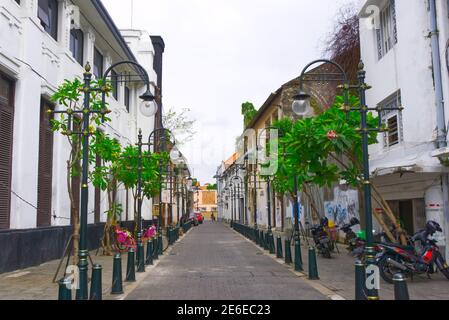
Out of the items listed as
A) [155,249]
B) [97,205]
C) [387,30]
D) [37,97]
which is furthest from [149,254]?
[387,30]

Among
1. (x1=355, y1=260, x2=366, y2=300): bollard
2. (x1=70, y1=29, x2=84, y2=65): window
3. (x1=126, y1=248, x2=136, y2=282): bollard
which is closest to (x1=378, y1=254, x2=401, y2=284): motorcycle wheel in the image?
(x1=355, y1=260, x2=366, y2=300): bollard

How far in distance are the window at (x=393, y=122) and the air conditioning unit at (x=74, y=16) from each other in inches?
469

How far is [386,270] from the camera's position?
1112cm

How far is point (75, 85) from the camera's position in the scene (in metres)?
11.3

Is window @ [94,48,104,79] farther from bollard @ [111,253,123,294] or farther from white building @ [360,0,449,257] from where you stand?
bollard @ [111,253,123,294]

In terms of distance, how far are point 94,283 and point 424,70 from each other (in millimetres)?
10367

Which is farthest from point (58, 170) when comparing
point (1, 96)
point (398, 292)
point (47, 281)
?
point (398, 292)

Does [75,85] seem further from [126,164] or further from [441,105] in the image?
[441,105]

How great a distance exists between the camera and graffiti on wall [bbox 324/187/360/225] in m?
21.3

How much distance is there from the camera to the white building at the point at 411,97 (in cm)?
1277

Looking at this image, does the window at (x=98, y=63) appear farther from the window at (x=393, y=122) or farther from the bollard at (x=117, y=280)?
the bollard at (x=117, y=280)

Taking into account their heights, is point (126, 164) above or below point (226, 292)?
above

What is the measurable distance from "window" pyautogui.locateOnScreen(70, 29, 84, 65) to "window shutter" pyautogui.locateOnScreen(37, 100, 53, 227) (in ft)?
13.2

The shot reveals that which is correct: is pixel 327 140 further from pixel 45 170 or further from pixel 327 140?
pixel 45 170
